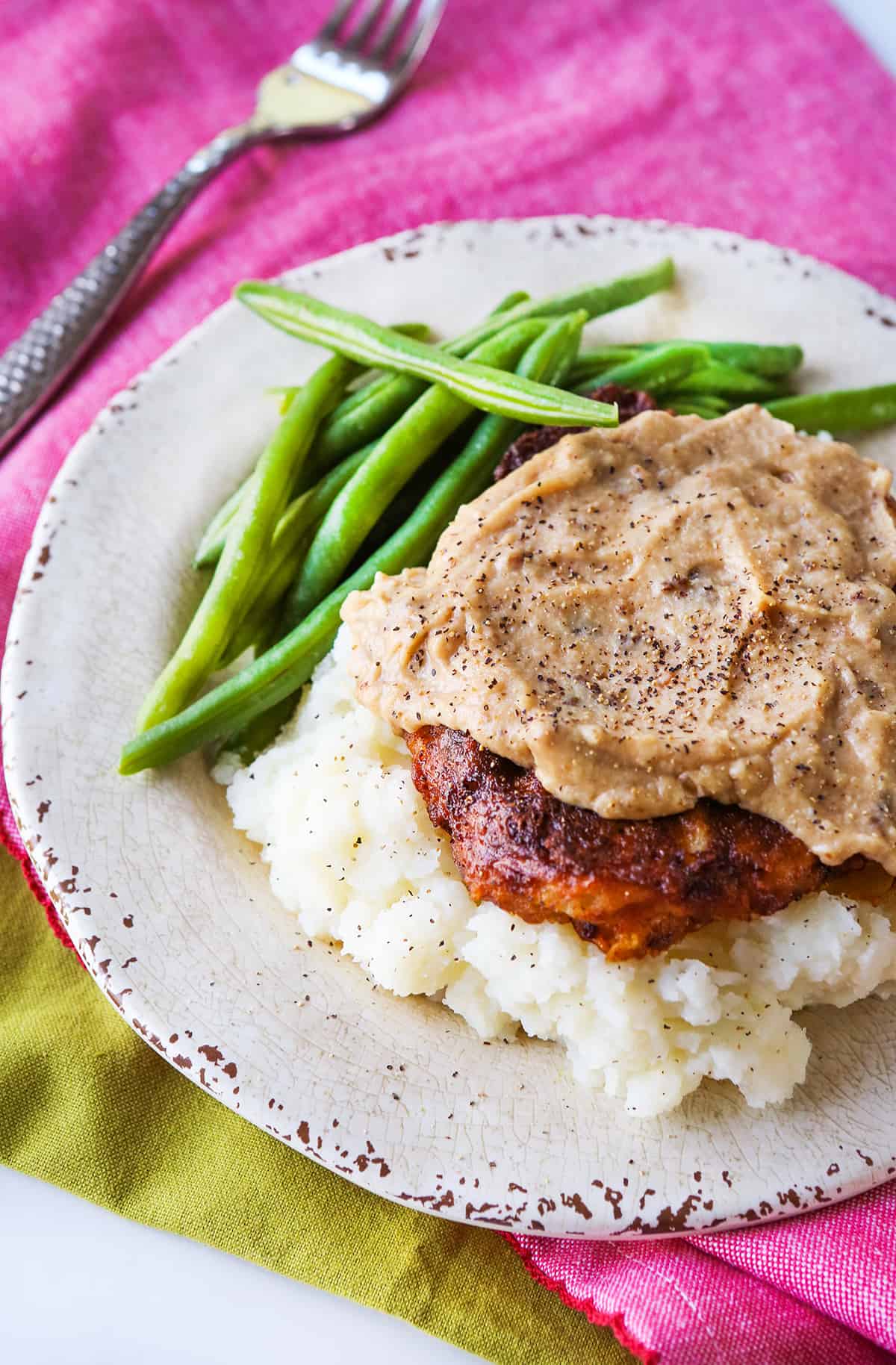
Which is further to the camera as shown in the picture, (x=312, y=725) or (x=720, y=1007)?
(x=312, y=725)

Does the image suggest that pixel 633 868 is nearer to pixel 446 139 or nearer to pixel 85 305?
pixel 85 305

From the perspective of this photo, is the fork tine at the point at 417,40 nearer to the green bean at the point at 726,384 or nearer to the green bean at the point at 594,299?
the green bean at the point at 594,299

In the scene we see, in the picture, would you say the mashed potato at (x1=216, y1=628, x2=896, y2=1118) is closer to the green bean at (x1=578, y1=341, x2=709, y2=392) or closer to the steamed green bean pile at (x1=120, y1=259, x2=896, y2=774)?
the steamed green bean pile at (x1=120, y1=259, x2=896, y2=774)

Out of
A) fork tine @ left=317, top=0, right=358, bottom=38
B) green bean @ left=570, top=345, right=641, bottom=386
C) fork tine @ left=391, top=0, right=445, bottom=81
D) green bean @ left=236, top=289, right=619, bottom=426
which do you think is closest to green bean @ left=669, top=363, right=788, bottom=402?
green bean @ left=570, top=345, right=641, bottom=386

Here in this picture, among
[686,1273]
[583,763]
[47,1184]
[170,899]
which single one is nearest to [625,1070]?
[686,1273]

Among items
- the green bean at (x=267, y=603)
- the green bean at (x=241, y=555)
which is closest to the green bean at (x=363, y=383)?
the green bean at (x=241, y=555)

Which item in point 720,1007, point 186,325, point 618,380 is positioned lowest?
point 720,1007

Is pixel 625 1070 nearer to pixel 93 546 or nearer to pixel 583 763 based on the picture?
pixel 583 763

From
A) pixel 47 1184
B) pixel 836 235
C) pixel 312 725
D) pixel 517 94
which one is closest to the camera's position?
pixel 47 1184

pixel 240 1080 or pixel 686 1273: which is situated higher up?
pixel 240 1080
